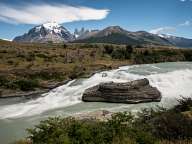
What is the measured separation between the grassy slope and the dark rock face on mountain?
15853 millimetres

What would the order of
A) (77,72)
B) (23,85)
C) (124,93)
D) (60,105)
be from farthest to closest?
(77,72)
(23,85)
(124,93)
(60,105)

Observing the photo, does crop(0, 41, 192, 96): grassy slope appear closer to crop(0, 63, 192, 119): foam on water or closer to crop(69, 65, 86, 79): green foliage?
crop(69, 65, 86, 79): green foliage

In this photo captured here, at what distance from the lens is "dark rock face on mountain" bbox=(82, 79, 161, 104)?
41500 millimetres

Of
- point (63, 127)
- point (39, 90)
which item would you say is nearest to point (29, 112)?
point (39, 90)

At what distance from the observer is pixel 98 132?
14.3 meters

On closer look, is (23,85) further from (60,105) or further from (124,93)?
(124,93)

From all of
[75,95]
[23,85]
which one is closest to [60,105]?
[75,95]

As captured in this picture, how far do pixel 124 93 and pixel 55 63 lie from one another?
4304 centimetres

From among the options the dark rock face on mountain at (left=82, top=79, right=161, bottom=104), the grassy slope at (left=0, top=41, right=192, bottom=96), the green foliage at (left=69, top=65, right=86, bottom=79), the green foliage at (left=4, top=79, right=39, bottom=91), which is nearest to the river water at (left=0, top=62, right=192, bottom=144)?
the dark rock face on mountain at (left=82, top=79, right=161, bottom=104)

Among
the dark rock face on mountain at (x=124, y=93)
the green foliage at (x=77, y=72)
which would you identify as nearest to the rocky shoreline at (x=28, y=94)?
the green foliage at (x=77, y=72)

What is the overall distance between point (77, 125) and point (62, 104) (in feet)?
90.4

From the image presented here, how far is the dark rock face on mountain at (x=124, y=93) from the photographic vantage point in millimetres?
41500

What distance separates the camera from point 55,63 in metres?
83.1

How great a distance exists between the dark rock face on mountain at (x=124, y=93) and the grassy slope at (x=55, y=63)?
1585 cm
